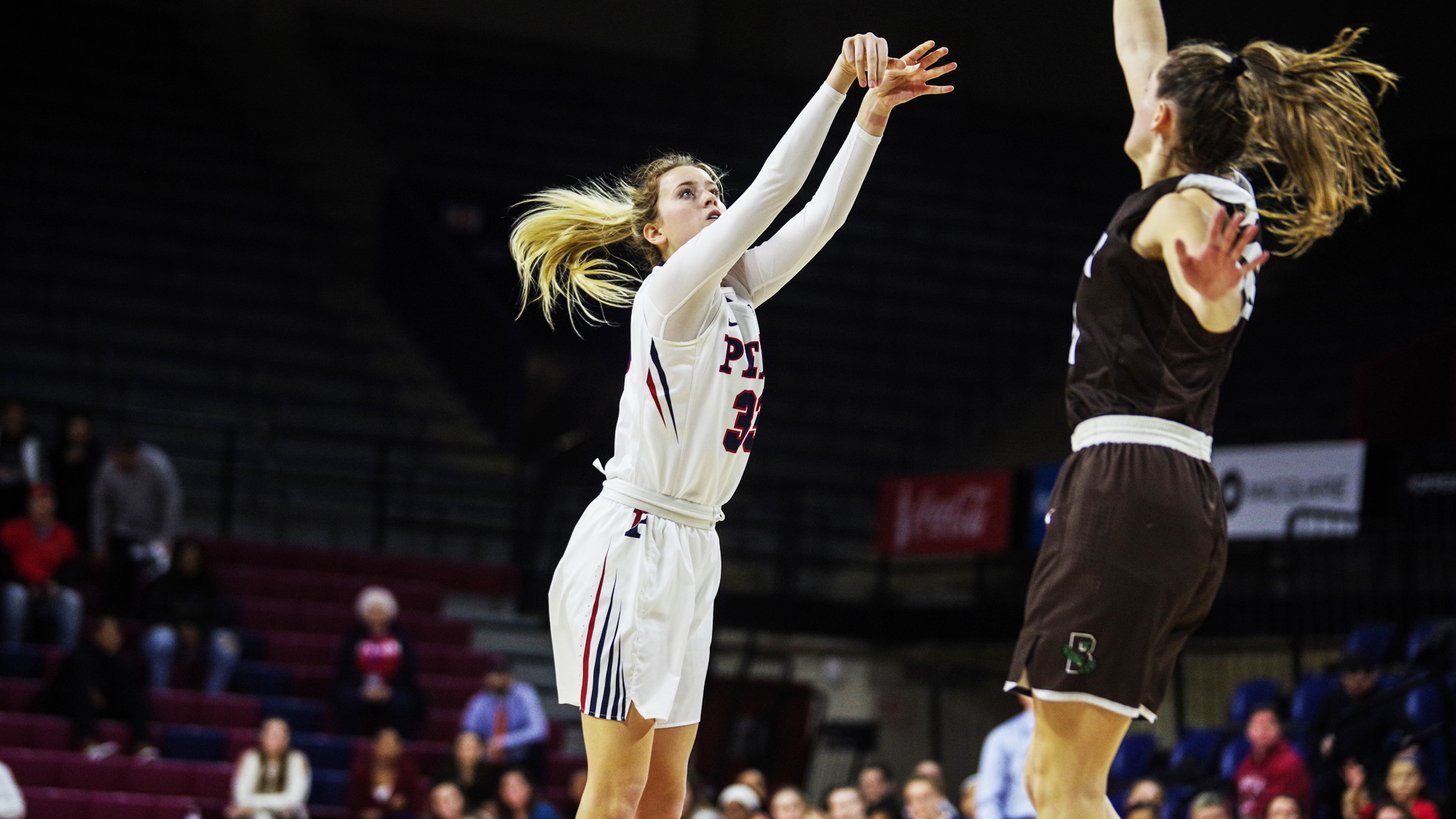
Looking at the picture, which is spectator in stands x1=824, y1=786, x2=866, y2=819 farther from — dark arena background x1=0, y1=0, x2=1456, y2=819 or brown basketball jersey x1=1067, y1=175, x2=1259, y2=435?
brown basketball jersey x1=1067, y1=175, x2=1259, y2=435

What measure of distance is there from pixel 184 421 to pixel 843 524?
6294 mm

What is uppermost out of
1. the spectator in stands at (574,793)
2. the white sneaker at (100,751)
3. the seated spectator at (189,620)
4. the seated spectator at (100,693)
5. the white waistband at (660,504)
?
the white waistband at (660,504)

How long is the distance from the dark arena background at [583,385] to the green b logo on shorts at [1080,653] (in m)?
6.37

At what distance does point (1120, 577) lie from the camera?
2988 millimetres

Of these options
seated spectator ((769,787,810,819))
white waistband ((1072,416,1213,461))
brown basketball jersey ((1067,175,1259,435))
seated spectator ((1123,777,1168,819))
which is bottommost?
seated spectator ((769,787,810,819))

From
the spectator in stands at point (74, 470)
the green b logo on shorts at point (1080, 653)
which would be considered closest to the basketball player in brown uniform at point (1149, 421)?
the green b logo on shorts at point (1080, 653)

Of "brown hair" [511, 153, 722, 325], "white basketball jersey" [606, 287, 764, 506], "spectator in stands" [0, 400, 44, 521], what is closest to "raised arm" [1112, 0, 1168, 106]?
"white basketball jersey" [606, 287, 764, 506]

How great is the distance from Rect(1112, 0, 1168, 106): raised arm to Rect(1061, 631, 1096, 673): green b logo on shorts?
110 centimetres

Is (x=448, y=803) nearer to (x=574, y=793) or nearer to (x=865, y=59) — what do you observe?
(x=574, y=793)

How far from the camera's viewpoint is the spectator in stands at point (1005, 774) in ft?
27.4

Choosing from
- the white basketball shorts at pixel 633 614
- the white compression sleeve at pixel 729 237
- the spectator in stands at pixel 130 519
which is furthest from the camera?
the spectator in stands at pixel 130 519

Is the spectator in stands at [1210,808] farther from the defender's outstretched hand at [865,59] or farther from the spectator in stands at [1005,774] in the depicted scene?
the defender's outstretched hand at [865,59]

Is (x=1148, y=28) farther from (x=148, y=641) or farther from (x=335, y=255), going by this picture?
(x=335, y=255)

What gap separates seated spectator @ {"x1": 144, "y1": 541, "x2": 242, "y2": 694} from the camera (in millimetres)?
11531
